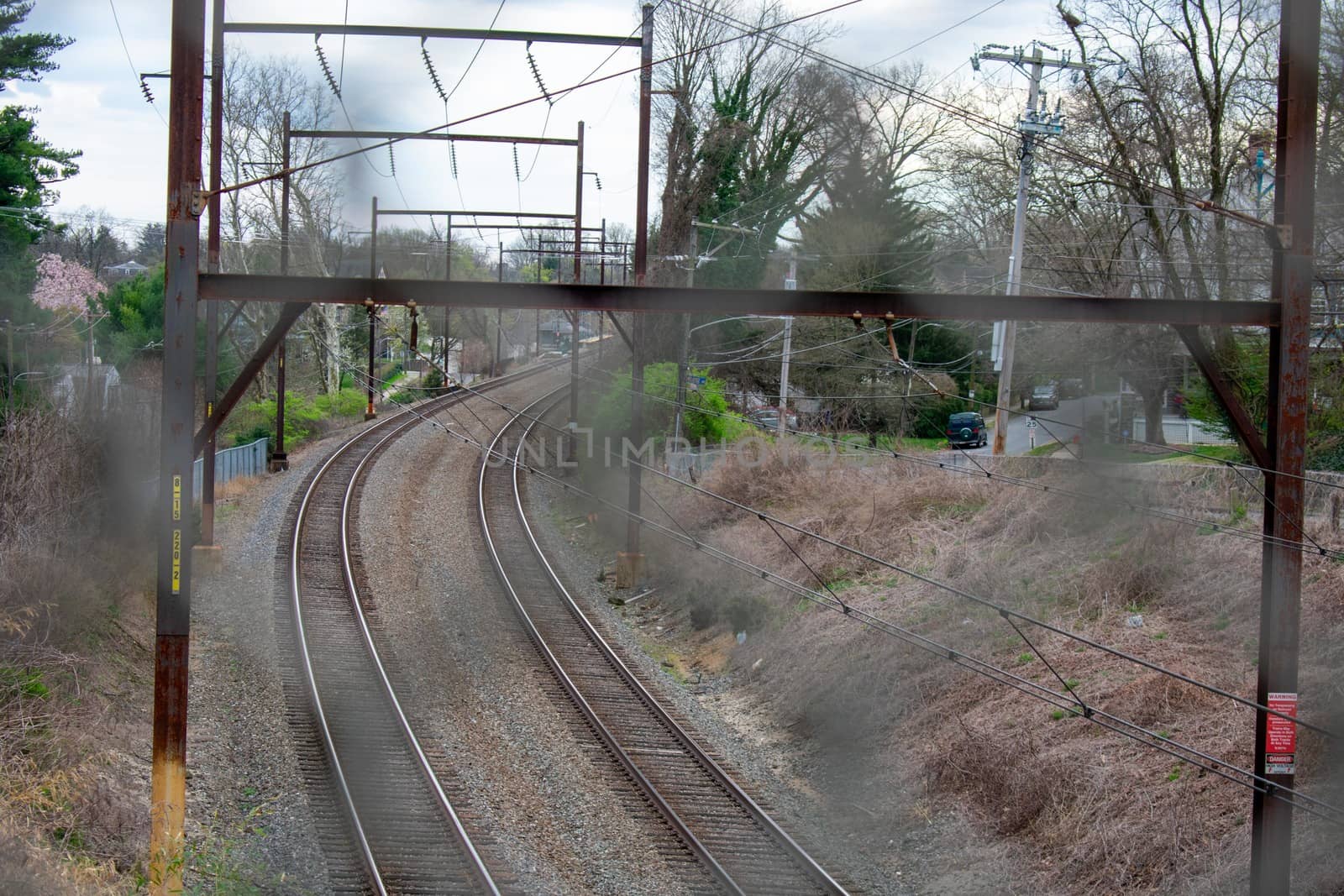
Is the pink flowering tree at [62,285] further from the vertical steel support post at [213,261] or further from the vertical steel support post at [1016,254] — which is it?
the vertical steel support post at [1016,254]

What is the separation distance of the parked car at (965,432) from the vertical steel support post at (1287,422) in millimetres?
24702

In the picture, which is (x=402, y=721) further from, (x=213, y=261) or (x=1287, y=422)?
(x=1287, y=422)

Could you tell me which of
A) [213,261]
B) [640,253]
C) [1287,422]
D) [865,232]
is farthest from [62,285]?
[1287,422]

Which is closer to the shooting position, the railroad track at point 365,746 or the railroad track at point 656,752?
the railroad track at point 365,746

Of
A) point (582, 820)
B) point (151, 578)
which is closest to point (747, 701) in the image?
point (582, 820)

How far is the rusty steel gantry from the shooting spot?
7.32 meters

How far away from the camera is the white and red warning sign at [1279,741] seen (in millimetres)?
7492

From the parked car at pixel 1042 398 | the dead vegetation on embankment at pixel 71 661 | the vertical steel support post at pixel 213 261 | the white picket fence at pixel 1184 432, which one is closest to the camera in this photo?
the dead vegetation on embankment at pixel 71 661

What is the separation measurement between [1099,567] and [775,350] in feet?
63.5

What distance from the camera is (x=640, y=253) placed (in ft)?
49.3

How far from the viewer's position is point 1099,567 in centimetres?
1393

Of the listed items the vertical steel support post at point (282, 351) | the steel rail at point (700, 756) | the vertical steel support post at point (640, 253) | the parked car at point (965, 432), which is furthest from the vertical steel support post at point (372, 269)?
the parked car at point (965, 432)

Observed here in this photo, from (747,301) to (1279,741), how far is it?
465 centimetres

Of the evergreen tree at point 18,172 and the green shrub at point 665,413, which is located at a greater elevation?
the evergreen tree at point 18,172
